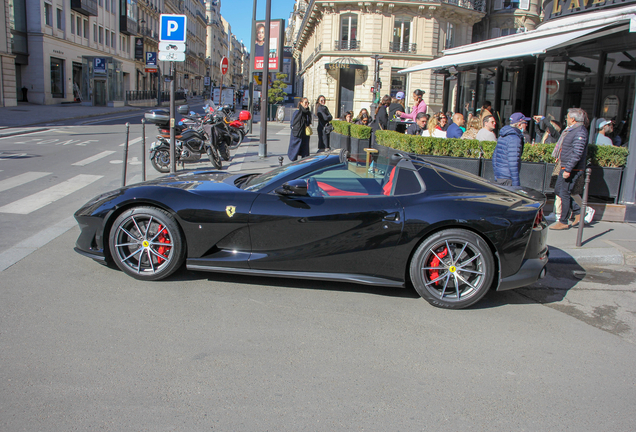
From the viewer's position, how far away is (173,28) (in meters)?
9.30

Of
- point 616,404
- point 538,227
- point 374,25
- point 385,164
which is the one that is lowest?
point 616,404

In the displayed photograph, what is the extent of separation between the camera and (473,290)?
14.4ft

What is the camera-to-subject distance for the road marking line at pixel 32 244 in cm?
502

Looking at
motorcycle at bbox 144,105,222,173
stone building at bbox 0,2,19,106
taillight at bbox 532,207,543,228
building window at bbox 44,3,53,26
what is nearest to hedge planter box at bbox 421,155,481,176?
taillight at bbox 532,207,543,228

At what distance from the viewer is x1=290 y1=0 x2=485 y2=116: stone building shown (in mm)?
40125

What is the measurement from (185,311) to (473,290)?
Answer: 7.68 feet

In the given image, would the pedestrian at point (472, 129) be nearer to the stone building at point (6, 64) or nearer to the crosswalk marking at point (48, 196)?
the crosswalk marking at point (48, 196)

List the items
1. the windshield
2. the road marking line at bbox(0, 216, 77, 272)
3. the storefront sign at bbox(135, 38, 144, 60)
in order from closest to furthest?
the windshield, the road marking line at bbox(0, 216, 77, 272), the storefront sign at bbox(135, 38, 144, 60)

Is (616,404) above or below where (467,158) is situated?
below

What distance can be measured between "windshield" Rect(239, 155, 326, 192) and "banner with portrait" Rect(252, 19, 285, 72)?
13.0 metres

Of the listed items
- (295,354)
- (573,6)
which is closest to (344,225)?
(295,354)

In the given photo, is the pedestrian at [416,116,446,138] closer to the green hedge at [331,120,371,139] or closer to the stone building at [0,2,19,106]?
the green hedge at [331,120,371,139]

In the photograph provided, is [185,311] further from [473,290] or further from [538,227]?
[538,227]

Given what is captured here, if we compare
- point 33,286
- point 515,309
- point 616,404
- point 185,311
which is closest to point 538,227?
point 515,309
